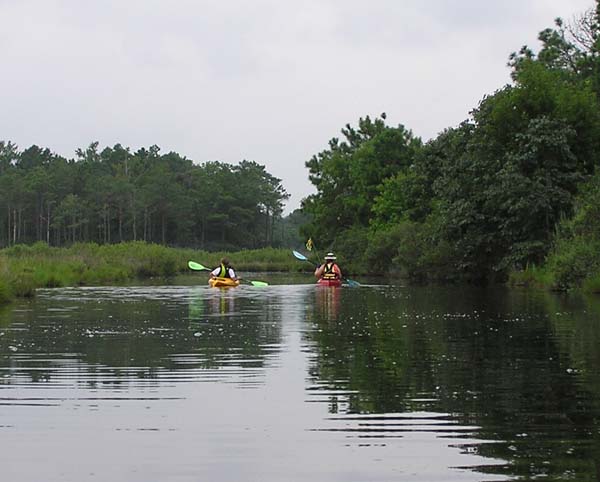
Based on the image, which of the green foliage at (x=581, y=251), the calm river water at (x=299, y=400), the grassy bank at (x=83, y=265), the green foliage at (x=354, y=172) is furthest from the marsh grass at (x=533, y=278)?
the green foliage at (x=354, y=172)

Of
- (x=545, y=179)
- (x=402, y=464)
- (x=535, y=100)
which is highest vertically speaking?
(x=535, y=100)

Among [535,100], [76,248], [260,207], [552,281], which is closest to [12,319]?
[552,281]

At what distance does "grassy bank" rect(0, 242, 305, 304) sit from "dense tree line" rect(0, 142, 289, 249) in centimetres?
3456

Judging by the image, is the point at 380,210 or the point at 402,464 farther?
the point at 380,210

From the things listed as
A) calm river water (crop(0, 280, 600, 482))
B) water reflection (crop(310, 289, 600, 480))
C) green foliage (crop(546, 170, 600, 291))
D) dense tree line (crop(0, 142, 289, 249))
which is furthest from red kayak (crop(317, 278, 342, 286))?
dense tree line (crop(0, 142, 289, 249))

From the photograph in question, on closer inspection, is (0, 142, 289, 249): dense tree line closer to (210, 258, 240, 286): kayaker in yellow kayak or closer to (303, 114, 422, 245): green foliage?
(303, 114, 422, 245): green foliage

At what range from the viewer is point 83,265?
157 feet

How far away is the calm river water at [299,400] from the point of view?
24.7 ft

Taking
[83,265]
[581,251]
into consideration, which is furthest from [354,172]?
[581,251]

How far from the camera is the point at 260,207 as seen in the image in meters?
122

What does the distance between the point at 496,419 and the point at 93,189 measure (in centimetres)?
10420

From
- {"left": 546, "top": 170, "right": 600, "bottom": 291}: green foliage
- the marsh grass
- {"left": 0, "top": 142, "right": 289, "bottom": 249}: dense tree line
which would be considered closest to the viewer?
{"left": 546, "top": 170, "right": 600, "bottom": 291}: green foliage

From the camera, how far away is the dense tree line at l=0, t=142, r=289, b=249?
109 meters

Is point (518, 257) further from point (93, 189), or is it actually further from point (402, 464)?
point (93, 189)
